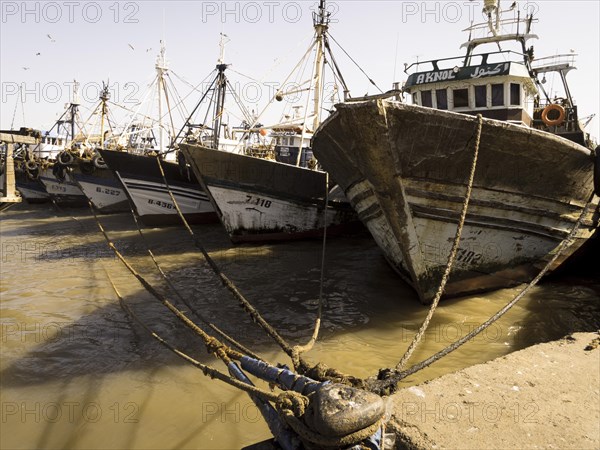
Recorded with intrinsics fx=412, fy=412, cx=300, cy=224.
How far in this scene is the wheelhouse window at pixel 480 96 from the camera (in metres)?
8.29

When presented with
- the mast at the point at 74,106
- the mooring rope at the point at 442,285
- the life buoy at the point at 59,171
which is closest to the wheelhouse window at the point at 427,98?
the mooring rope at the point at 442,285

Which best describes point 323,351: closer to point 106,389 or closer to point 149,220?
point 106,389

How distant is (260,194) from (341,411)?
353 inches

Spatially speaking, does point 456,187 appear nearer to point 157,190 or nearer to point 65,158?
point 157,190

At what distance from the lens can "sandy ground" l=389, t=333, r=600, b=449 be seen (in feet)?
7.65

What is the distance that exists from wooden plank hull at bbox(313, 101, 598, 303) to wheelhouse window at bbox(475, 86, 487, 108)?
2935 mm

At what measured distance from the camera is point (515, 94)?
8188mm

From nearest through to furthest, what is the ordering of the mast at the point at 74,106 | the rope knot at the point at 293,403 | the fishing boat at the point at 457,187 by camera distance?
the rope knot at the point at 293,403, the fishing boat at the point at 457,187, the mast at the point at 74,106

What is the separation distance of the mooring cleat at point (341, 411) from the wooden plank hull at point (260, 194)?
8598mm

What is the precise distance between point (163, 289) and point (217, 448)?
4461 millimetres

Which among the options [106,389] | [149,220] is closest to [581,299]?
[106,389]

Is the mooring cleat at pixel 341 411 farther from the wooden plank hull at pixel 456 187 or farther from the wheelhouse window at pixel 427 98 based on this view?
the wheelhouse window at pixel 427 98

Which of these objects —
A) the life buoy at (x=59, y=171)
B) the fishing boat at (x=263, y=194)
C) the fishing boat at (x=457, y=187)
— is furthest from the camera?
the life buoy at (x=59, y=171)

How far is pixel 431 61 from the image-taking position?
28.5 ft
